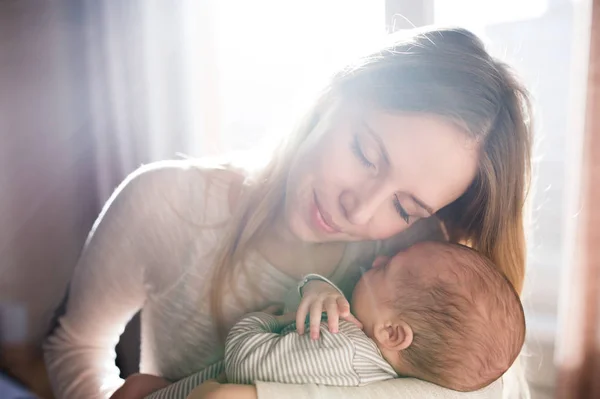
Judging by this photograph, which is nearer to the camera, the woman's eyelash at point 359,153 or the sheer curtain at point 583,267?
the woman's eyelash at point 359,153

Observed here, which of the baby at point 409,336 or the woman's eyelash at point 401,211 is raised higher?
the woman's eyelash at point 401,211

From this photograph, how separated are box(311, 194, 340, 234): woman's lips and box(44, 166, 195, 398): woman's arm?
0.52 feet

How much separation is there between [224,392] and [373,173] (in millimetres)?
259

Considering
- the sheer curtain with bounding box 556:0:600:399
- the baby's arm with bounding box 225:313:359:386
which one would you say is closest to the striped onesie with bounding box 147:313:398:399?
the baby's arm with bounding box 225:313:359:386

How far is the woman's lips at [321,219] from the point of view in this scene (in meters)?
0.59

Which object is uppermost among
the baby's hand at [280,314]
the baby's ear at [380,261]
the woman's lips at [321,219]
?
the woman's lips at [321,219]

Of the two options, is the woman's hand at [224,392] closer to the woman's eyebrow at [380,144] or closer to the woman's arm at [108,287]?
the woman's arm at [108,287]

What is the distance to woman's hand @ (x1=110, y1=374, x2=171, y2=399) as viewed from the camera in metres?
0.54

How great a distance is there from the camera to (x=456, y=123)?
0.57 metres

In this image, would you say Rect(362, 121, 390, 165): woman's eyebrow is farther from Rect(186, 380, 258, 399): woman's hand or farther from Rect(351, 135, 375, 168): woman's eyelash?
Rect(186, 380, 258, 399): woman's hand

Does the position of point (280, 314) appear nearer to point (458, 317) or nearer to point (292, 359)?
point (292, 359)

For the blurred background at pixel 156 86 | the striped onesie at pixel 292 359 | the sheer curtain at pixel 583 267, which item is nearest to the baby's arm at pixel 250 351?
the striped onesie at pixel 292 359

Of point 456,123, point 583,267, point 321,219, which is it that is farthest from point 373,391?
point 583,267

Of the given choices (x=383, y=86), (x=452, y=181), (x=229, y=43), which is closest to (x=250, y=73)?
(x=229, y=43)
